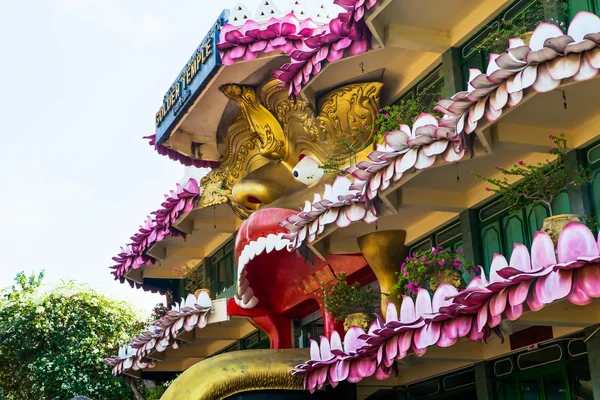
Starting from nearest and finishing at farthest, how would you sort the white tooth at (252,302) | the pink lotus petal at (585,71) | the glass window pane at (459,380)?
the pink lotus petal at (585,71), the glass window pane at (459,380), the white tooth at (252,302)

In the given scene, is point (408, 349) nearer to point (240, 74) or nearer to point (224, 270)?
point (240, 74)

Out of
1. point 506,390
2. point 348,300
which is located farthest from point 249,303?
point 506,390

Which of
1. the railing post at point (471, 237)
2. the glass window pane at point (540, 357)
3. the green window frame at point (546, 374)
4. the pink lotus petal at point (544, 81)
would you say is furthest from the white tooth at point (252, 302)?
the pink lotus petal at point (544, 81)

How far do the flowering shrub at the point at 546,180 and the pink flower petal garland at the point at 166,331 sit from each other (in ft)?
28.9

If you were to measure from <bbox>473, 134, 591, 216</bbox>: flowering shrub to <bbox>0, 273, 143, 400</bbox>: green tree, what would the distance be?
20280 mm

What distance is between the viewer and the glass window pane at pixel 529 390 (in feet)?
43.8

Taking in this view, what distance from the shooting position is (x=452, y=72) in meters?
14.6

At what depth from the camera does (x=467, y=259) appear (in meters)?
14.2

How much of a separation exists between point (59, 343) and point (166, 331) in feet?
37.7

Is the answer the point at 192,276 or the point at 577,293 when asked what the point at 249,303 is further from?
the point at 577,293

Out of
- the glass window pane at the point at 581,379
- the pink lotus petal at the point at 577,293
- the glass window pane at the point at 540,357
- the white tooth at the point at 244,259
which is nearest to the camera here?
the pink lotus petal at the point at 577,293

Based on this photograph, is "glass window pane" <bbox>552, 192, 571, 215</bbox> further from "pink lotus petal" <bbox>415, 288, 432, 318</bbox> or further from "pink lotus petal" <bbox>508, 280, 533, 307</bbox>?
"pink lotus petal" <bbox>508, 280, 533, 307</bbox>

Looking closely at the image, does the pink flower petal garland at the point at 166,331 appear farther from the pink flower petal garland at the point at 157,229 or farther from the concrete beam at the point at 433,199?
the concrete beam at the point at 433,199

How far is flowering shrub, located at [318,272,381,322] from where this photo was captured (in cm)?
1563
